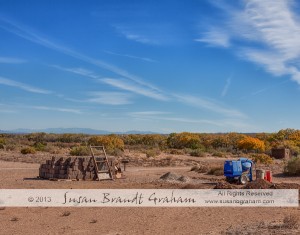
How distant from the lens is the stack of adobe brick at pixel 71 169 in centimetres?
2489

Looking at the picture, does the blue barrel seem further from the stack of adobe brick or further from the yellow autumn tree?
the yellow autumn tree

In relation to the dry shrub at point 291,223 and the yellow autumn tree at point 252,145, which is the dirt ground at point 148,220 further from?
the yellow autumn tree at point 252,145

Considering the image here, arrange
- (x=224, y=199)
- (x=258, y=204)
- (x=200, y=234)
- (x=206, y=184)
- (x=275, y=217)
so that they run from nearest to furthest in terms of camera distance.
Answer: (x=200, y=234), (x=275, y=217), (x=258, y=204), (x=224, y=199), (x=206, y=184)

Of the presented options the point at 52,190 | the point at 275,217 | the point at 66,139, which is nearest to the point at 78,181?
the point at 52,190

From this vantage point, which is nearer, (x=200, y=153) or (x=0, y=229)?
(x=0, y=229)

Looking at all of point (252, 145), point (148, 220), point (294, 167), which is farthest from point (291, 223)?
point (252, 145)

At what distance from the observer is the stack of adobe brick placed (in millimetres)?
24891

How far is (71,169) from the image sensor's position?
24.8m

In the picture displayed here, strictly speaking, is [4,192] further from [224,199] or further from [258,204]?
[258,204]

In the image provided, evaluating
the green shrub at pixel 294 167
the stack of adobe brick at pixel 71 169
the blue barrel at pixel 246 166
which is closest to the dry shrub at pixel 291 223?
the blue barrel at pixel 246 166

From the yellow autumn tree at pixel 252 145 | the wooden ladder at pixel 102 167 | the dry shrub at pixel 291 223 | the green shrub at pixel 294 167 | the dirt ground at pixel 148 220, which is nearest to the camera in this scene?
the dry shrub at pixel 291 223

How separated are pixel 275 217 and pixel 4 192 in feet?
36.1

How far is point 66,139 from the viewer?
263 feet

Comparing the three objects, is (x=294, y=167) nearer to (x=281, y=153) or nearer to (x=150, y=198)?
(x=150, y=198)
